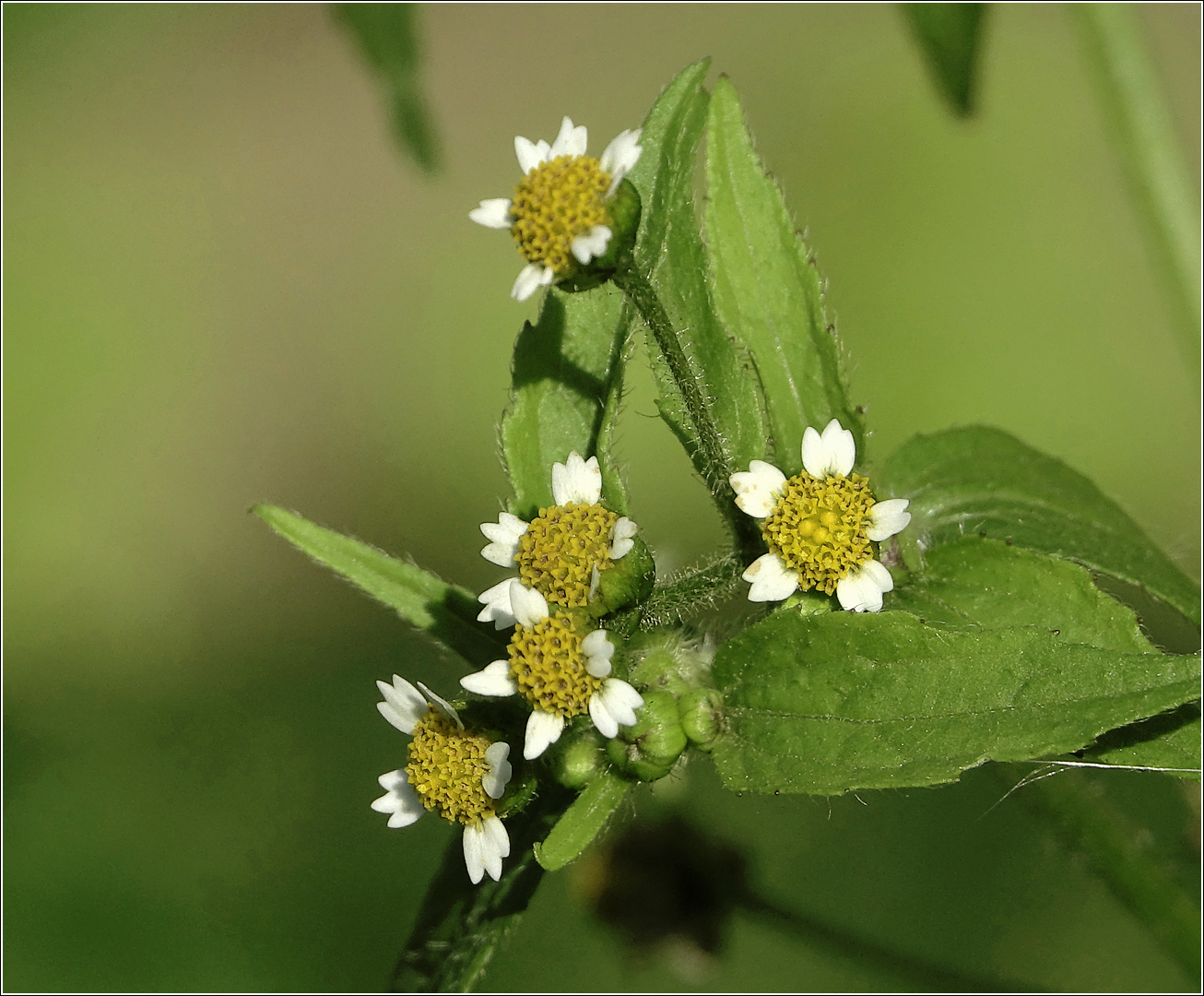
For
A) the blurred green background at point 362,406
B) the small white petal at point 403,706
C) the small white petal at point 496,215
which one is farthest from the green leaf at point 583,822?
the blurred green background at point 362,406

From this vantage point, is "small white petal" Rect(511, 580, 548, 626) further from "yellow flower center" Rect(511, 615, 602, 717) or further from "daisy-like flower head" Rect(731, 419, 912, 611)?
"daisy-like flower head" Rect(731, 419, 912, 611)

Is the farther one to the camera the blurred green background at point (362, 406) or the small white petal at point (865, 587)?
the blurred green background at point (362, 406)

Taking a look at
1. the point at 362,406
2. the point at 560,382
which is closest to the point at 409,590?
the point at 560,382

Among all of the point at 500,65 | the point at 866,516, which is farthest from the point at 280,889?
the point at 500,65

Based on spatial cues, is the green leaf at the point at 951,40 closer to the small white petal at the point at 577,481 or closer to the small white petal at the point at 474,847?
the small white petal at the point at 577,481

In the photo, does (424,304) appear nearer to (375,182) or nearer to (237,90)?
(375,182)

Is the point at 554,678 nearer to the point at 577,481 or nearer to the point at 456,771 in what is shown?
the point at 456,771
